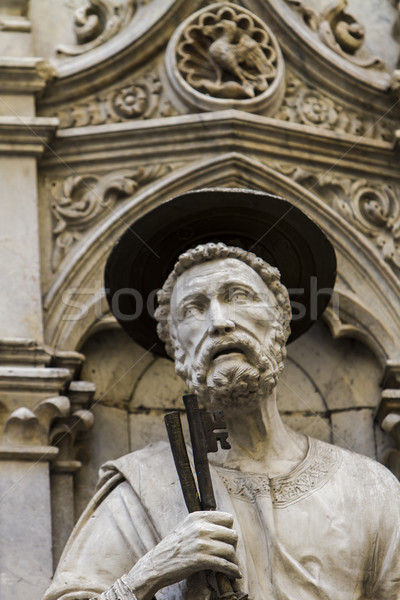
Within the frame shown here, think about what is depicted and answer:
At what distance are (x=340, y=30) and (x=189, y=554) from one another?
3047 millimetres

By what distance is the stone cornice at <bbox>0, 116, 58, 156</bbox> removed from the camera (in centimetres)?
735

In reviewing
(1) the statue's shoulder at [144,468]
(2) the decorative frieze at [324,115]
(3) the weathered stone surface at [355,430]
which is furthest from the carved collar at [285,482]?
(2) the decorative frieze at [324,115]

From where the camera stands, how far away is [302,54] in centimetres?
773

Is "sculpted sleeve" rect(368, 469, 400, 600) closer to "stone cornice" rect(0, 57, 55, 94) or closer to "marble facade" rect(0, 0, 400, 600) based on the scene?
"marble facade" rect(0, 0, 400, 600)

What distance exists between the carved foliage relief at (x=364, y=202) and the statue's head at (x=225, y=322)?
3.60ft

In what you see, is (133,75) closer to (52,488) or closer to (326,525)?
(52,488)

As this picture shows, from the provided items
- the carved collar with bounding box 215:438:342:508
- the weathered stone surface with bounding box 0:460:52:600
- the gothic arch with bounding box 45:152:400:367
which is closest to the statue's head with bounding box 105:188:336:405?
the carved collar with bounding box 215:438:342:508

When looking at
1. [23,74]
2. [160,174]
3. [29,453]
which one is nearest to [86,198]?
[160,174]

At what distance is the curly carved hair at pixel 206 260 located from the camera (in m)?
6.37

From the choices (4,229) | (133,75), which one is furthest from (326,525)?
(133,75)

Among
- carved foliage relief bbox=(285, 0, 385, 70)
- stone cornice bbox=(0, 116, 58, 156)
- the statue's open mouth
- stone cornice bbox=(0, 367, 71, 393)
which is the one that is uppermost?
carved foliage relief bbox=(285, 0, 385, 70)

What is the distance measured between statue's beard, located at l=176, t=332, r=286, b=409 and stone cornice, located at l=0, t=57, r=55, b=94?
180 centimetres

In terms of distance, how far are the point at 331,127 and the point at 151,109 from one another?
75cm

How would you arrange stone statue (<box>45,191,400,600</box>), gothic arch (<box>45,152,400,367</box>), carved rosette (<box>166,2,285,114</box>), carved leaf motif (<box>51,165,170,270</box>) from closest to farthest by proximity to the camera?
1. stone statue (<box>45,191,400,600</box>)
2. gothic arch (<box>45,152,400,367</box>)
3. carved leaf motif (<box>51,165,170,270</box>)
4. carved rosette (<box>166,2,285,114</box>)
